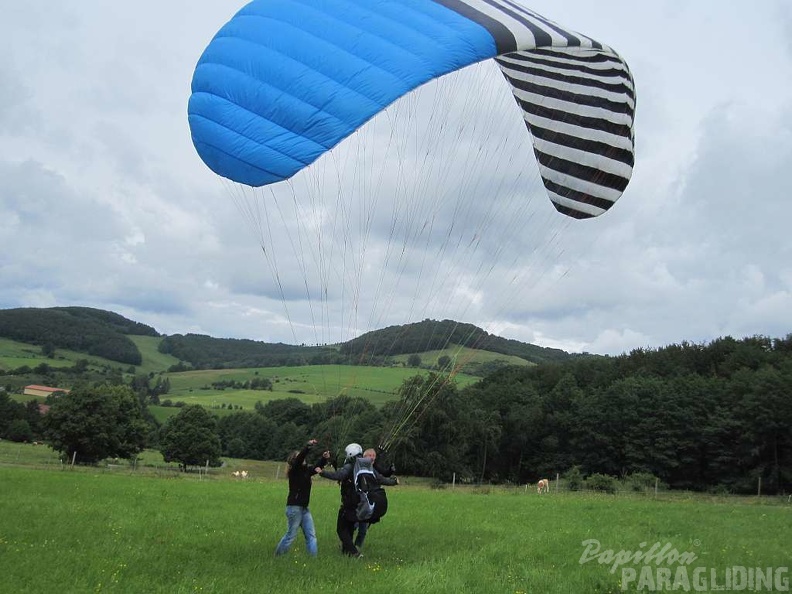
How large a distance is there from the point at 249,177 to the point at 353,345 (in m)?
3.35

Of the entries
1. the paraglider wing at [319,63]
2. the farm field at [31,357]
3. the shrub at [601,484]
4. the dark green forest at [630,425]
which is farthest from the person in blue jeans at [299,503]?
the farm field at [31,357]

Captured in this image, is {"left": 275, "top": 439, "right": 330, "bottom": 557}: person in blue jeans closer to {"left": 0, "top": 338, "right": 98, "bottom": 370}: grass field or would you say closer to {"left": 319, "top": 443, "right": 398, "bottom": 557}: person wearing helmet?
{"left": 319, "top": 443, "right": 398, "bottom": 557}: person wearing helmet

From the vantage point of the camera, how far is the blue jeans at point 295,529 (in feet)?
27.5

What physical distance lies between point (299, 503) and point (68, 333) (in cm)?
14898

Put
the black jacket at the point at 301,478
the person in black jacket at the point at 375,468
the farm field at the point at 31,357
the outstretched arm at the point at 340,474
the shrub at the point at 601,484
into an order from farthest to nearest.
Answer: the farm field at the point at 31,357 < the shrub at the point at 601,484 < the person in black jacket at the point at 375,468 < the black jacket at the point at 301,478 < the outstretched arm at the point at 340,474

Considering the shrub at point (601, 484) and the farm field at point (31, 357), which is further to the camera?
the farm field at point (31, 357)

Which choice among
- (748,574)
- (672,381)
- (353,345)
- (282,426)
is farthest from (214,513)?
(282,426)

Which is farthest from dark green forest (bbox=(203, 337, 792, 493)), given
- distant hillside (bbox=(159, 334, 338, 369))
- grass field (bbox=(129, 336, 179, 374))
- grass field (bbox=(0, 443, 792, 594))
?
distant hillside (bbox=(159, 334, 338, 369))

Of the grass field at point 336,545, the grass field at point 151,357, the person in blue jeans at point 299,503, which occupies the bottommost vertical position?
the grass field at point 336,545

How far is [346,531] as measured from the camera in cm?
861

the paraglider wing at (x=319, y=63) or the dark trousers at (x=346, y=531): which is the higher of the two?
the paraglider wing at (x=319, y=63)

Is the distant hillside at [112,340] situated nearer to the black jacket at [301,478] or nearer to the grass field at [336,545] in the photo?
the grass field at [336,545]

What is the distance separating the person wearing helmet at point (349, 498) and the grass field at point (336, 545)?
0.28 meters

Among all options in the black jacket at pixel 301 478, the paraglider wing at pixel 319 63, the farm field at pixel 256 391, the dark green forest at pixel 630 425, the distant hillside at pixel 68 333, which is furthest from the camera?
the distant hillside at pixel 68 333
